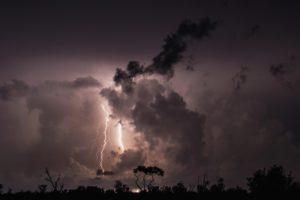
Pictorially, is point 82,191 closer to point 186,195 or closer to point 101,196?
point 101,196

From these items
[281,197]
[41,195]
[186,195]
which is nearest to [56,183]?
[41,195]

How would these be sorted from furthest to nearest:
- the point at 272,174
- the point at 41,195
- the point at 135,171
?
the point at 135,171 → the point at 272,174 → the point at 41,195

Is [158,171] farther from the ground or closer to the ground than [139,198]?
farther from the ground

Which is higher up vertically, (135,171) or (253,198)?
(135,171)

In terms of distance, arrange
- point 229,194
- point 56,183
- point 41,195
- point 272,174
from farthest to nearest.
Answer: point 272,174
point 56,183
point 41,195
point 229,194

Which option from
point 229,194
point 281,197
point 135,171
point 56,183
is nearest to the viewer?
point 281,197

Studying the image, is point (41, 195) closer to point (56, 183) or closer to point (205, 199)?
point (56, 183)

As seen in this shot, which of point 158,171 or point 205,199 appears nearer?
point 205,199

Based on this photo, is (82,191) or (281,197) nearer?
(281,197)

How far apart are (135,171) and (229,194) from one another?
135 ft

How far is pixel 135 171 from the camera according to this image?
141500 millimetres

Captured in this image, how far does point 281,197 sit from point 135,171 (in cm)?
5133

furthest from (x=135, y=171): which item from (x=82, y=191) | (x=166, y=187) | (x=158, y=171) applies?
(x=82, y=191)

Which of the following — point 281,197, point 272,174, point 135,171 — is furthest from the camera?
point 135,171
